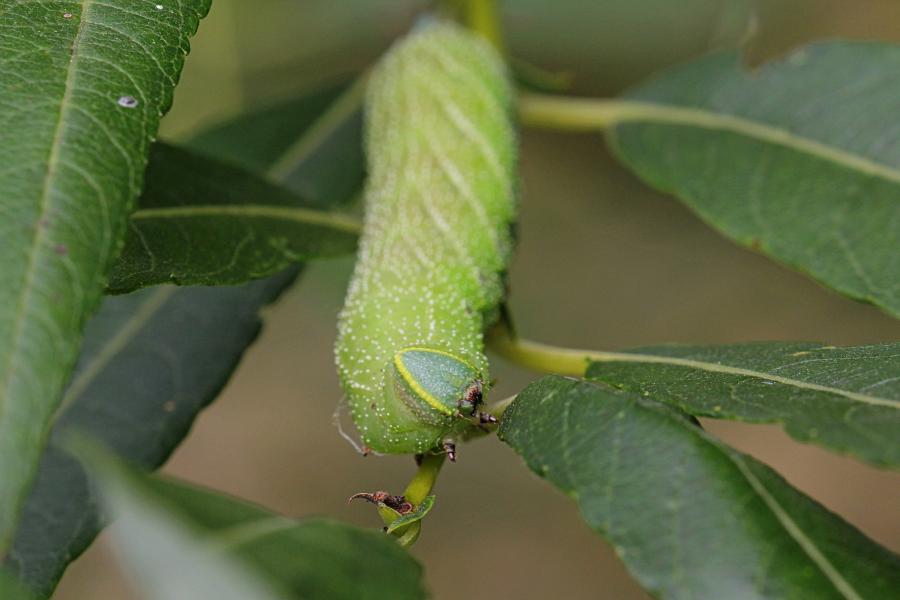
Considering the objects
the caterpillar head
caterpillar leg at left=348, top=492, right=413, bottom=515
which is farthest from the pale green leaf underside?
caterpillar leg at left=348, top=492, right=413, bottom=515

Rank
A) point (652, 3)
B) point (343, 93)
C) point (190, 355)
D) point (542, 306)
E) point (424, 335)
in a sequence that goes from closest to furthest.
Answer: point (424, 335), point (190, 355), point (343, 93), point (652, 3), point (542, 306)

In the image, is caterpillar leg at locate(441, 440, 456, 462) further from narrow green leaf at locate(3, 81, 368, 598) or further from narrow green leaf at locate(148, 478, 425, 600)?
narrow green leaf at locate(3, 81, 368, 598)

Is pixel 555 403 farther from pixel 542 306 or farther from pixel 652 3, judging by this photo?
pixel 542 306

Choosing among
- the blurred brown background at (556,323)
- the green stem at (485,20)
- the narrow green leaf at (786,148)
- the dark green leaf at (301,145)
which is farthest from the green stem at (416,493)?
the blurred brown background at (556,323)

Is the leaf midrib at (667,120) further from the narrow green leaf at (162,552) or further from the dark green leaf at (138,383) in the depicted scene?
the narrow green leaf at (162,552)

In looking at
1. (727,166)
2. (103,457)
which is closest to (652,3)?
(727,166)

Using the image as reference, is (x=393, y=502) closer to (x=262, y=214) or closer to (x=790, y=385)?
(x=790, y=385)

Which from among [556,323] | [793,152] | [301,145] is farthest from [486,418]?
[556,323]
